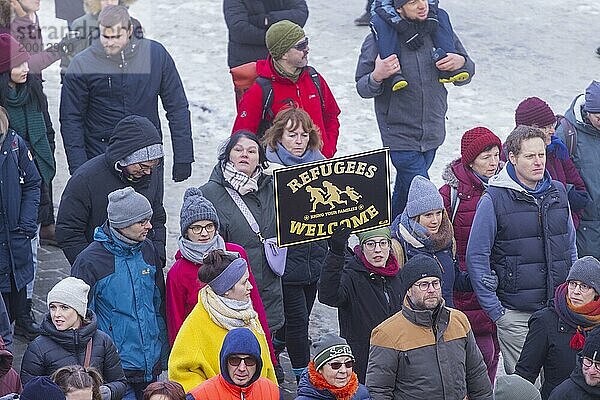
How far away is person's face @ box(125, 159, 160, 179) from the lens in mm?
7863

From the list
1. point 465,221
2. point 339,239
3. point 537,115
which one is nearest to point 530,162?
point 465,221

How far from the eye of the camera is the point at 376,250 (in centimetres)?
745

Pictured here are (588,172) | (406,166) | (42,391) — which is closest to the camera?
(42,391)

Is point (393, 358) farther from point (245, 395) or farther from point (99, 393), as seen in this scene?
point (99, 393)

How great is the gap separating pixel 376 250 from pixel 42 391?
2458 millimetres

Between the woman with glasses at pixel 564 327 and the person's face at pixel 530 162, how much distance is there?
869 mm

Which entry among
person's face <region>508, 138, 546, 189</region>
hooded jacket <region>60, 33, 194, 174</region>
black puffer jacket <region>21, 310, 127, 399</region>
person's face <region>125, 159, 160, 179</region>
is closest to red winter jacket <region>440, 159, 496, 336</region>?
person's face <region>508, 138, 546, 189</region>

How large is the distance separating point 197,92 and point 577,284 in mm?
8085

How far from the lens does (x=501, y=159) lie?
880cm

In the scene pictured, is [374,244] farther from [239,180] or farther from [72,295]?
[72,295]

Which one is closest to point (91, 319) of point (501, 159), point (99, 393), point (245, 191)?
point (99, 393)

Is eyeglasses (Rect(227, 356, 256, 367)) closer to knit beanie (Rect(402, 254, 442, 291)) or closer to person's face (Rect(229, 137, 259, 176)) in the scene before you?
knit beanie (Rect(402, 254, 442, 291))

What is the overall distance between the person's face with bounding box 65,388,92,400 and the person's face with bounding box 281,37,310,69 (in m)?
3.70

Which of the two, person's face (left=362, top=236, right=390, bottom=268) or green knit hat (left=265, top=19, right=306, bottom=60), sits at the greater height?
green knit hat (left=265, top=19, right=306, bottom=60)
